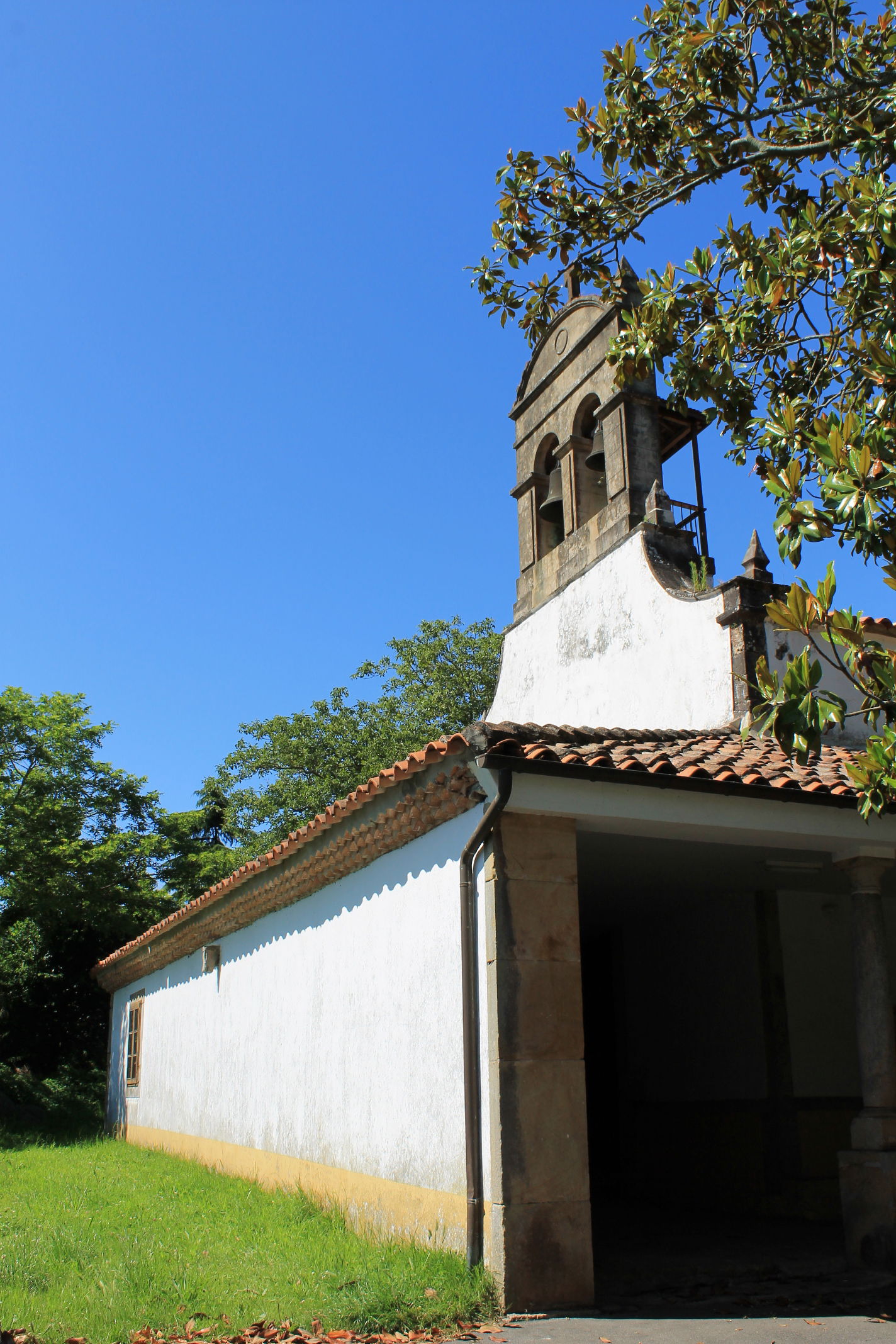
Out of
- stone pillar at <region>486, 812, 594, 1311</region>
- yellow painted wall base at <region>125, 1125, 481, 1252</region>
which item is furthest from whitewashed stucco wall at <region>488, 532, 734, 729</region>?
yellow painted wall base at <region>125, 1125, 481, 1252</region>

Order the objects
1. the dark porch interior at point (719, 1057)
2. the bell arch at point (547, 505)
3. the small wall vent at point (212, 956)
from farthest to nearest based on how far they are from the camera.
A: the bell arch at point (547, 505), the small wall vent at point (212, 956), the dark porch interior at point (719, 1057)

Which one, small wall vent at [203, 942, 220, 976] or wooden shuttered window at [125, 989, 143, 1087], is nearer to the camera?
small wall vent at [203, 942, 220, 976]

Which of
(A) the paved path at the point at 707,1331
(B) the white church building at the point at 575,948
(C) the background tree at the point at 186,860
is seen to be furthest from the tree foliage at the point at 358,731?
(A) the paved path at the point at 707,1331

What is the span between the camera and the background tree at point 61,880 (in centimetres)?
2122

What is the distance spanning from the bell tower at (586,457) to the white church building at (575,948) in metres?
0.04

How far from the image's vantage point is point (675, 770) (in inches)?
251

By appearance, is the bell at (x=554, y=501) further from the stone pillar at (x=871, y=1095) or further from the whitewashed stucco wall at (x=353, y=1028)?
the stone pillar at (x=871, y=1095)

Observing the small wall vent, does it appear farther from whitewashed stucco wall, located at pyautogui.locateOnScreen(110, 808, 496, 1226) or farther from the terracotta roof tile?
the terracotta roof tile

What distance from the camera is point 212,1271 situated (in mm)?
6270

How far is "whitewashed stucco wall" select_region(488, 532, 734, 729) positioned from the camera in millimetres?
10297

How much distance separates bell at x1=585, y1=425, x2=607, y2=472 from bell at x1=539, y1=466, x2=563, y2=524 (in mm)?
433

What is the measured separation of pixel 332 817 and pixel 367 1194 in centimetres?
273

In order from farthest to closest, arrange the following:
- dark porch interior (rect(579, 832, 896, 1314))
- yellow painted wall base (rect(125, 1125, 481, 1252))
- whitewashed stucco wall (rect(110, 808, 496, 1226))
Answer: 1. dark porch interior (rect(579, 832, 896, 1314))
2. whitewashed stucco wall (rect(110, 808, 496, 1226))
3. yellow painted wall base (rect(125, 1125, 481, 1252))

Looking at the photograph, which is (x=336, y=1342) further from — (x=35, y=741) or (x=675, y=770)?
(x=35, y=741)
